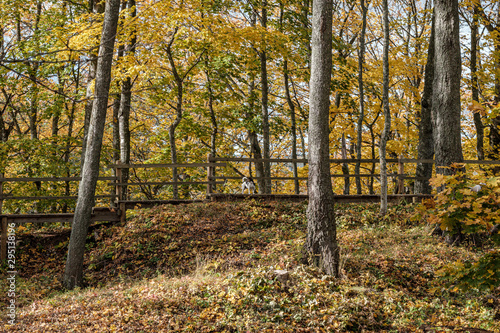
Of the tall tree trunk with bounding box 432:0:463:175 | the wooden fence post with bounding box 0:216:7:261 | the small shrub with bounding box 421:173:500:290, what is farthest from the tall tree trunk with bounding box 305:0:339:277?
the wooden fence post with bounding box 0:216:7:261

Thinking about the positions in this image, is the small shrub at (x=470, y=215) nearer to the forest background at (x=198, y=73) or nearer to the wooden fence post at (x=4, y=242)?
the forest background at (x=198, y=73)

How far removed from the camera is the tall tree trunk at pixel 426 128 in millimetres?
11227

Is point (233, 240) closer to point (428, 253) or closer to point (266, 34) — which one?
point (428, 253)

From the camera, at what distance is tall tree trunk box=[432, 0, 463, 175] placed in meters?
8.39

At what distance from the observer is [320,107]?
6.81m

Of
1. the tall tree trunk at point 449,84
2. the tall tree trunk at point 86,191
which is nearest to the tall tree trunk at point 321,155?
the tall tree trunk at point 449,84

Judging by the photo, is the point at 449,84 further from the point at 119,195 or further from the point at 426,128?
the point at 119,195

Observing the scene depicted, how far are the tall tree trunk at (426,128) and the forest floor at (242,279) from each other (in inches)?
53.8

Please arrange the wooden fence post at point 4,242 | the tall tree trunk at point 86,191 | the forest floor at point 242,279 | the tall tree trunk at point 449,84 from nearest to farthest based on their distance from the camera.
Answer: the forest floor at point 242,279, the tall tree trunk at point 86,191, the tall tree trunk at point 449,84, the wooden fence post at point 4,242

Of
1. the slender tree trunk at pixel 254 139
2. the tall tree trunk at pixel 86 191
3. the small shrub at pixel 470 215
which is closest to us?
the small shrub at pixel 470 215

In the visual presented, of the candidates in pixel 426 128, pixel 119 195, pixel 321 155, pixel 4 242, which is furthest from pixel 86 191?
pixel 426 128

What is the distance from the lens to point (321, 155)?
22.0 feet

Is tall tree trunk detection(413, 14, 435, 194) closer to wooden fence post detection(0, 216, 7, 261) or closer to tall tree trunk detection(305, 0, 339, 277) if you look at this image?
tall tree trunk detection(305, 0, 339, 277)

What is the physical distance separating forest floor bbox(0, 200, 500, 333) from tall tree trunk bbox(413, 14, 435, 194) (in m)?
1.37
